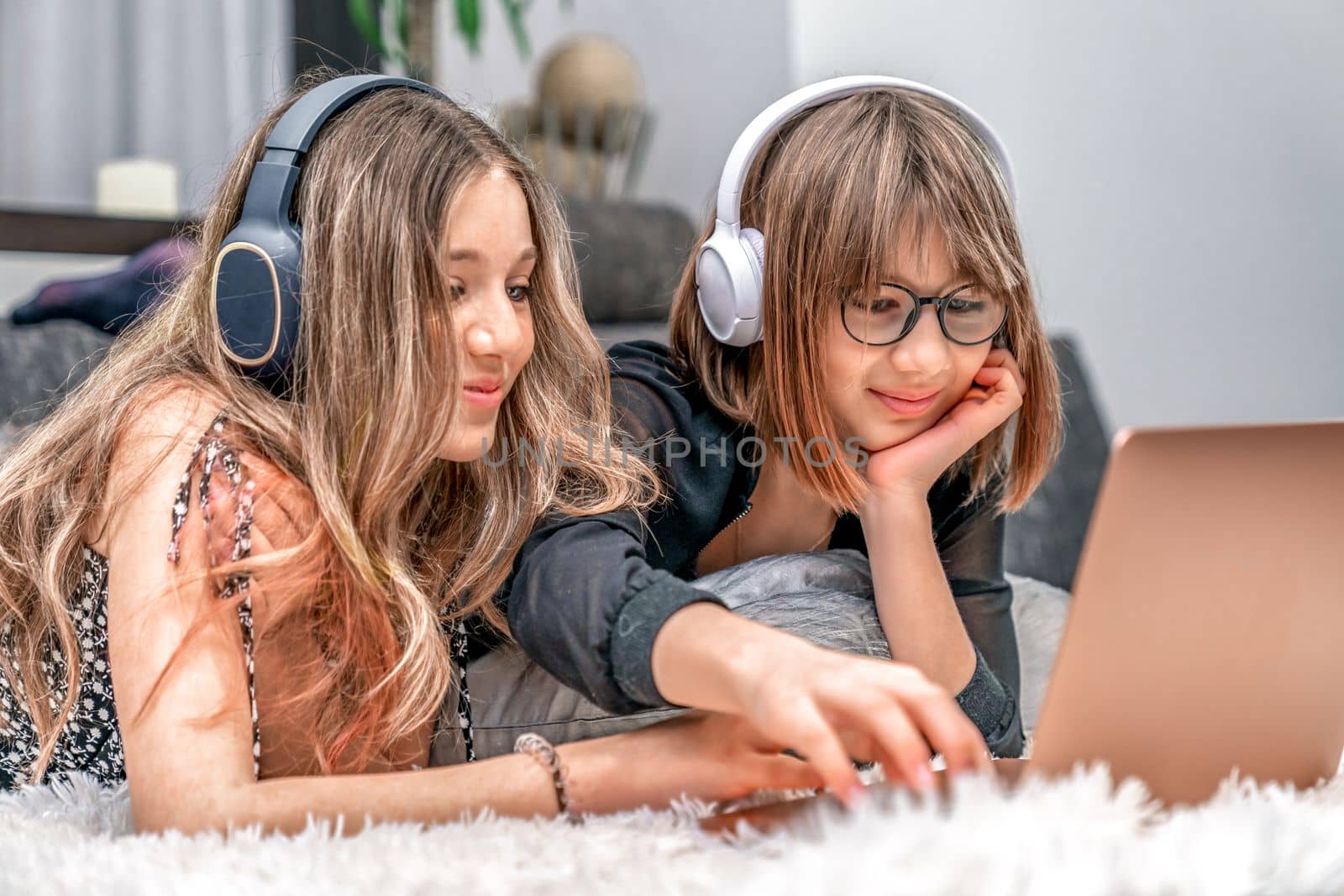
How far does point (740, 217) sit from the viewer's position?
891 mm

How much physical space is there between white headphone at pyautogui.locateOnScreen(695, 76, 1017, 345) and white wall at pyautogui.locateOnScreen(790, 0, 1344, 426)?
128 centimetres

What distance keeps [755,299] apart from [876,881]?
51 centimetres

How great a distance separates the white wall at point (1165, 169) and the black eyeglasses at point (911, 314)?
1.36m

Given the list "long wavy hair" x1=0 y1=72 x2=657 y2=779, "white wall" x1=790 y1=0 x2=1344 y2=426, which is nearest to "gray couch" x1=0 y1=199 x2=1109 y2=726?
"long wavy hair" x1=0 y1=72 x2=657 y2=779

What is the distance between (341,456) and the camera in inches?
29.8

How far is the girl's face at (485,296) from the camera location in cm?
76

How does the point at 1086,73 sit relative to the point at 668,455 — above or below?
above

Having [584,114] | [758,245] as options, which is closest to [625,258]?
[584,114]

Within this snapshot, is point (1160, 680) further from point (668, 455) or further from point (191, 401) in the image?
point (191, 401)

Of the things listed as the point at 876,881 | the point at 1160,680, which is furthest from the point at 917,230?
the point at 876,881

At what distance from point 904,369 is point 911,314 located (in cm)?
4

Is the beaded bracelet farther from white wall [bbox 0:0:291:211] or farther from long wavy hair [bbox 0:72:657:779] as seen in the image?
white wall [bbox 0:0:291:211]

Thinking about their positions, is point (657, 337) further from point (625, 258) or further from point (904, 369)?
point (904, 369)

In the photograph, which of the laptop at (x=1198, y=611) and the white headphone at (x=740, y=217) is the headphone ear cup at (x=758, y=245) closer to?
the white headphone at (x=740, y=217)
